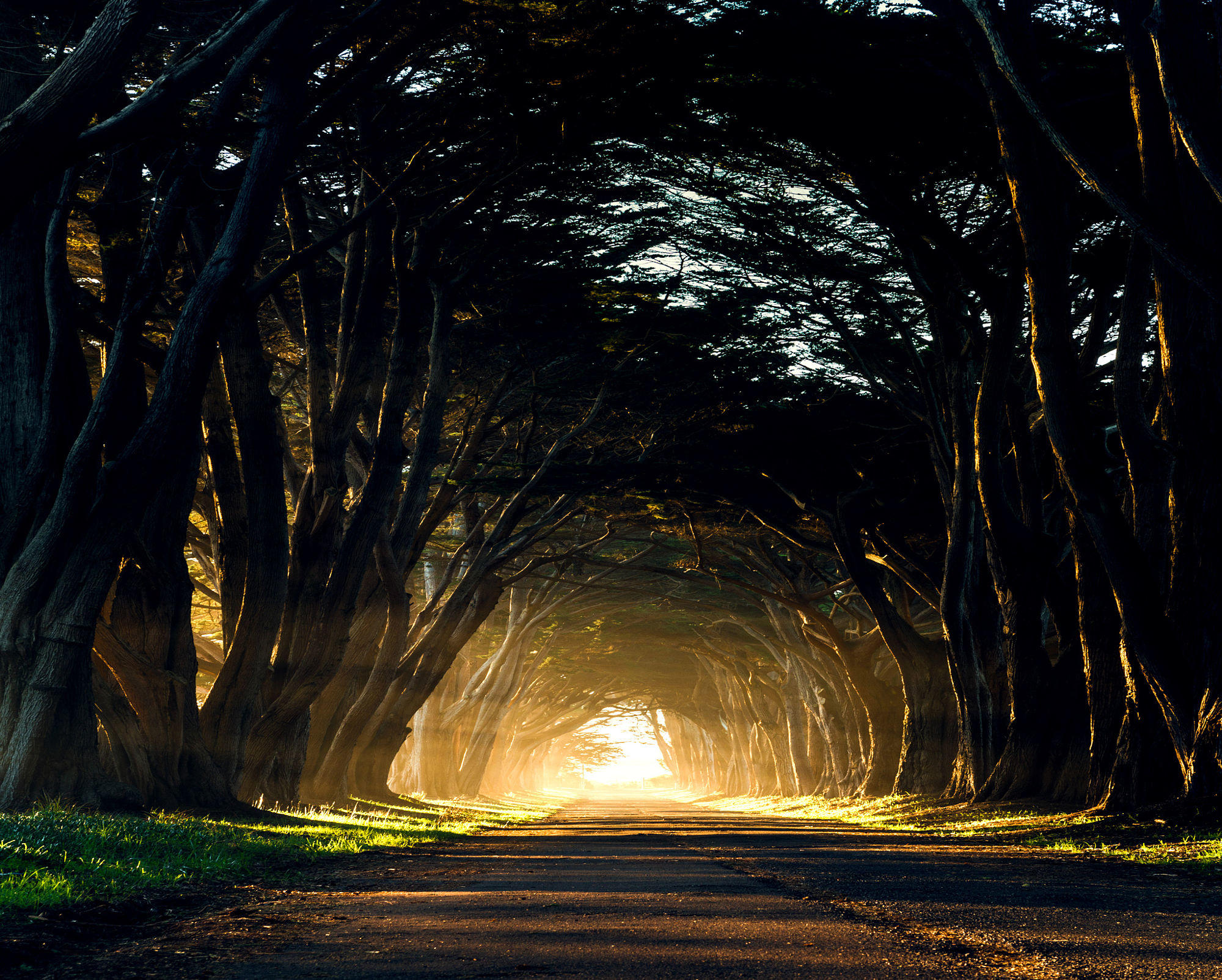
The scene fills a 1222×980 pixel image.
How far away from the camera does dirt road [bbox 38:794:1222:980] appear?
4.04m

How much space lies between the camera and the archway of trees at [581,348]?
9.62 m

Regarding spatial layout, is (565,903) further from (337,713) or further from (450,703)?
(450,703)

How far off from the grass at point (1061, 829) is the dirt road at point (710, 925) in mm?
477

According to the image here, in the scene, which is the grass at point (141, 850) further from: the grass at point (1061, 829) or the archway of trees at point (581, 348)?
the grass at point (1061, 829)

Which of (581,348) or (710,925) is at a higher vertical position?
(581,348)

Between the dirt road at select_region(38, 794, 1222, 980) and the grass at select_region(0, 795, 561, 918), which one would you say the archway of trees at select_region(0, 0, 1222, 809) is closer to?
the grass at select_region(0, 795, 561, 918)

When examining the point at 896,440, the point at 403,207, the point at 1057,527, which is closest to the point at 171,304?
the point at 403,207

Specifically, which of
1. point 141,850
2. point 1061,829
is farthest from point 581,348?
point 141,850

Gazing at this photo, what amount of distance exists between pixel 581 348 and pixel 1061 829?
9555 mm

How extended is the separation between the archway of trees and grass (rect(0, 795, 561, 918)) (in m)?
1.15

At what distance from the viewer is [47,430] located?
32.2ft

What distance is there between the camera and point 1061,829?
1078 cm

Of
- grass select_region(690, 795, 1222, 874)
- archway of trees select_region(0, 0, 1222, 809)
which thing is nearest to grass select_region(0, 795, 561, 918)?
archway of trees select_region(0, 0, 1222, 809)

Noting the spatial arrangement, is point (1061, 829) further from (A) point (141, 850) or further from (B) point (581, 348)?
(B) point (581, 348)
